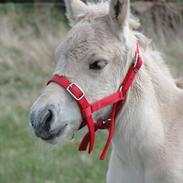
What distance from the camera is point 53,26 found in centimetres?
1227

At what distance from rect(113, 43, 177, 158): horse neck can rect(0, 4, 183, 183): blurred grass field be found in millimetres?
369

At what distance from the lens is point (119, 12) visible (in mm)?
3838

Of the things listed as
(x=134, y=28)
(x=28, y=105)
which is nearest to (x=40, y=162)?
(x=28, y=105)

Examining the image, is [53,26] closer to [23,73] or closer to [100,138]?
[23,73]

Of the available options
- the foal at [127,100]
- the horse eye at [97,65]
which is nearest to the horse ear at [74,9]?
the foal at [127,100]

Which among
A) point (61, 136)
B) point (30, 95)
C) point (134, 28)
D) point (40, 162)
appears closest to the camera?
point (61, 136)

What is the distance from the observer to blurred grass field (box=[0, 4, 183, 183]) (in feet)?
20.3

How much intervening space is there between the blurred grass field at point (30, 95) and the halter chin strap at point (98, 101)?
1.15ft

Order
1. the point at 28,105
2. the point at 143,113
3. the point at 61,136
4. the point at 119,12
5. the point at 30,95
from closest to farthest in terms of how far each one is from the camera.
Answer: the point at 61,136 → the point at 119,12 → the point at 143,113 → the point at 28,105 → the point at 30,95

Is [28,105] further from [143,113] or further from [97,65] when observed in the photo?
[97,65]

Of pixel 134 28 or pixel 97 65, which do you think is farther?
pixel 134 28

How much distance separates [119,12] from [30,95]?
17.3ft

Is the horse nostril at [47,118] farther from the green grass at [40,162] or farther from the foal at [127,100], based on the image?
the green grass at [40,162]

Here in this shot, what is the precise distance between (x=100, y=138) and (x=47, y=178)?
117 cm
